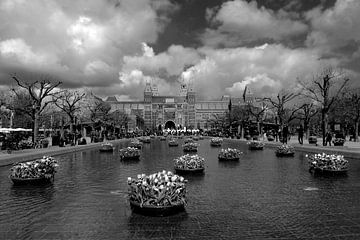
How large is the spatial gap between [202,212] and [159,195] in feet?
4.08

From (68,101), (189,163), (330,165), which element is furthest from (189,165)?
(68,101)

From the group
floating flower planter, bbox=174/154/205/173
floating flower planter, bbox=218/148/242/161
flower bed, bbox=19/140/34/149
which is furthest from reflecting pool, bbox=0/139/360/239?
flower bed, bbox=19/140/34/149

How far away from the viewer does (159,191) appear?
808cm

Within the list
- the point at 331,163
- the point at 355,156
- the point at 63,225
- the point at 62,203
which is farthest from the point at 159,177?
the point at 355,156

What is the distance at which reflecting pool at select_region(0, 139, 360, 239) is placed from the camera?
22.9ft

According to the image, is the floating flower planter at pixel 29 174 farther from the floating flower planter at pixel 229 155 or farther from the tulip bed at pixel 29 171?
the floating flower planter at pixel 229 155

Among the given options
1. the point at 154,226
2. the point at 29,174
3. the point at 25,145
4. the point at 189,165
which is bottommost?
the point at 154,226

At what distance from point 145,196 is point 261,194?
426 cm

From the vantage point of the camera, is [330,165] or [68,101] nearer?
[330,165]

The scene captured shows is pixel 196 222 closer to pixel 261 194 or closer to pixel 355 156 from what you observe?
pixel 261 194

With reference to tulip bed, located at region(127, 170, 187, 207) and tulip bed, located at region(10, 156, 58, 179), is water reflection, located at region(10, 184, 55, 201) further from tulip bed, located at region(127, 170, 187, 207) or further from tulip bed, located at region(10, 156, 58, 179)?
tulip bed, located at region(127, 170, 187, 207)

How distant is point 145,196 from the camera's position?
827cm

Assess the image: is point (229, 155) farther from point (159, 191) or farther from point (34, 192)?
point (159, 191)

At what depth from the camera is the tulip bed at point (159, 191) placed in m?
8.12
